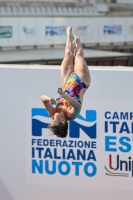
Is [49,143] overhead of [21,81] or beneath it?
beneath

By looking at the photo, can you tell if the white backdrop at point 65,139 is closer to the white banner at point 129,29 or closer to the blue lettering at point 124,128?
the blue lettering at point 124,128

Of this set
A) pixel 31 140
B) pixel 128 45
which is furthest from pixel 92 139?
pixel 128 45

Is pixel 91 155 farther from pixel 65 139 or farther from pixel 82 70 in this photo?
pixel 82 70

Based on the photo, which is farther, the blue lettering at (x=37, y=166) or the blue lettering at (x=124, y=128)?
the blue lettering at (x=37, y=166)

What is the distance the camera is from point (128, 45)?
25.8 m

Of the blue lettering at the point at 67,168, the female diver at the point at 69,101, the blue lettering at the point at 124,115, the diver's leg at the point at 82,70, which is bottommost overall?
the blue lettering at the point at 67,168

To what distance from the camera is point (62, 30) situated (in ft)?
78.1

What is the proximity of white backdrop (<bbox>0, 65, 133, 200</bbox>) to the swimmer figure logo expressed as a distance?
13 mm

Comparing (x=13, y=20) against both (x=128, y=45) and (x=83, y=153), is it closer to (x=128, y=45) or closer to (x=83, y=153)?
(x=128, y=45)

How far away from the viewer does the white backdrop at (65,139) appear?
24.6 ft

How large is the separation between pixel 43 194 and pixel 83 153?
80 cm

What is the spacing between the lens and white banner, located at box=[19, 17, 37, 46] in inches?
885

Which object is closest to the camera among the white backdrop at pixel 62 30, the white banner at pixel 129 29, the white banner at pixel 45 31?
the white backdrop at pixel 62 30

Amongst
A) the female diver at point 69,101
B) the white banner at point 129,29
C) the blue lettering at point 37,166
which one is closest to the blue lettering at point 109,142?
the blue lettering at point 37,166
